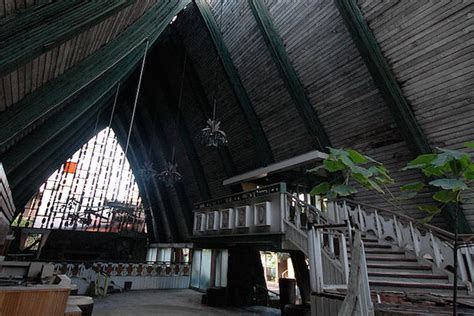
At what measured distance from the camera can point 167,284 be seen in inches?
468

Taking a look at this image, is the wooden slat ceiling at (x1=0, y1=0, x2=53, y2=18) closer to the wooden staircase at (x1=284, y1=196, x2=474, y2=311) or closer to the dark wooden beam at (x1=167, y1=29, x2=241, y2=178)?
the wooden staircase at (x1=284, y1=196, x2=474, y2=311)

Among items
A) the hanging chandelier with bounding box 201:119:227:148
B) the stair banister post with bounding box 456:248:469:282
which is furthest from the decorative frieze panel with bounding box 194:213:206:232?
the stair banister post with bounding box 456:248:469:282

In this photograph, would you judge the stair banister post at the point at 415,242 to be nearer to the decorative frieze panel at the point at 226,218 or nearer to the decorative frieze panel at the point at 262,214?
the decorative frieze panel at the point at 262,214

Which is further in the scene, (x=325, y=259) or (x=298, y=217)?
(x=298, y=217)

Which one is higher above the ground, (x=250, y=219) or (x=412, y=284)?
(x=250, y=219)

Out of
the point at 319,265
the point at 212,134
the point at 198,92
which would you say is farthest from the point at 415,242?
the point at 198,92

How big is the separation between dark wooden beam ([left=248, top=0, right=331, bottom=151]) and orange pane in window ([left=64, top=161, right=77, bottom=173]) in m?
17.3

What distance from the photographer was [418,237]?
5211 millimetres

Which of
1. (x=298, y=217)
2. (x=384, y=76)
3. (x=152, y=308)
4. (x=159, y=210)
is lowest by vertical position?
(x=152, y=308)

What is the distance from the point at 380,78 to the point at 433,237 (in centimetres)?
378

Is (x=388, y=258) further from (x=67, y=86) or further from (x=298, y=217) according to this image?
(x=67, y=86)

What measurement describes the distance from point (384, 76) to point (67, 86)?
6620 millimetres

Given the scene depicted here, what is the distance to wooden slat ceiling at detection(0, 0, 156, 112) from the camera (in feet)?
8.47

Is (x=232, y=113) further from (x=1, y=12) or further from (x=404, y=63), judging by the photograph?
(x=1, y=12)
